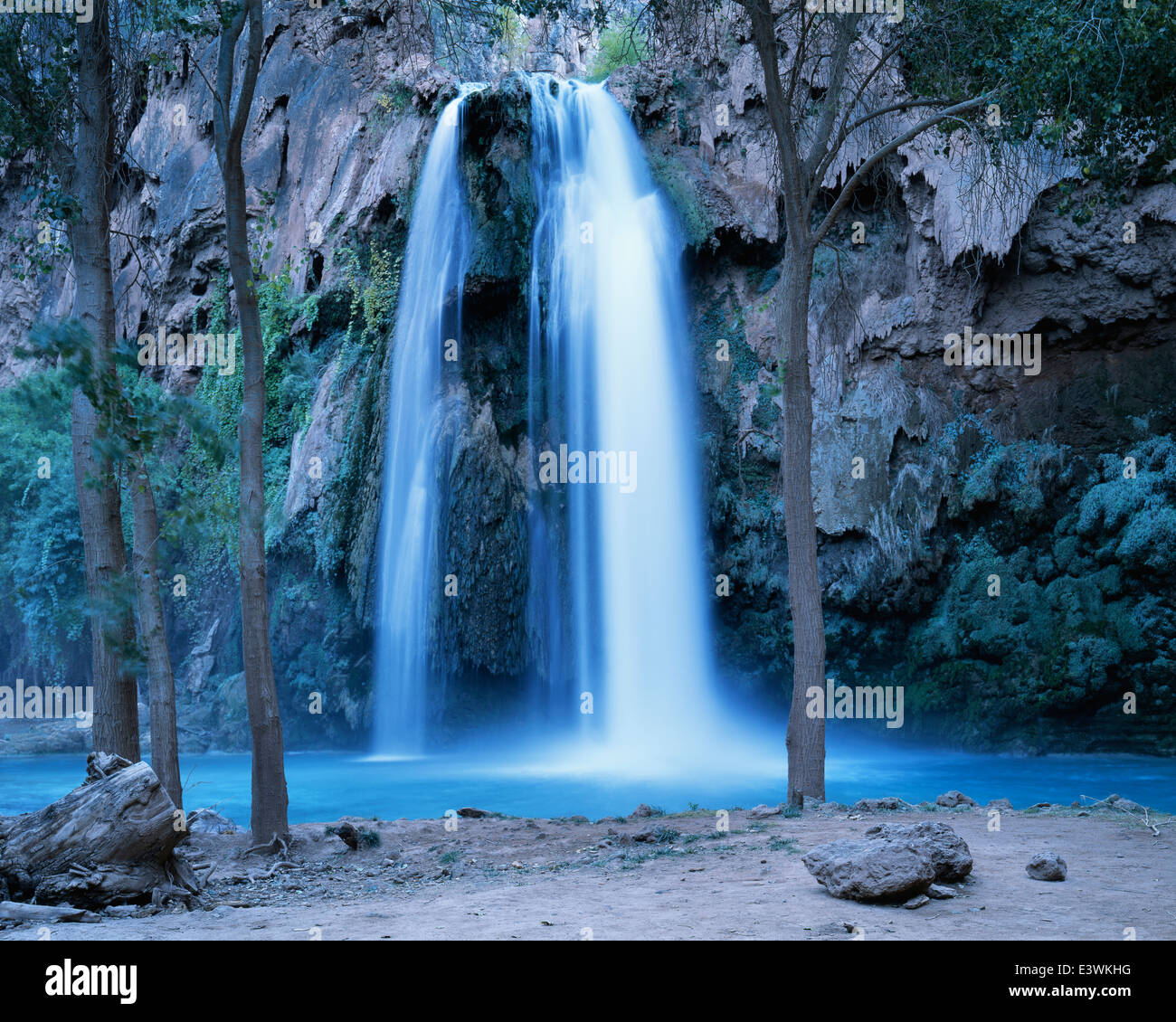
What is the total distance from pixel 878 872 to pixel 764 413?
16326 mm

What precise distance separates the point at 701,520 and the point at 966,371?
20.6ft

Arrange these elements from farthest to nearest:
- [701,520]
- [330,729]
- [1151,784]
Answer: [330,729], [701,520], [1151,784]

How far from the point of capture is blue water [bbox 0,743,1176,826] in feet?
46.4

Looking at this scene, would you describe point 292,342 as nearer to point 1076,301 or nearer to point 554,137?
point 554,137

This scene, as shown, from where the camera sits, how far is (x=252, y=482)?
9250 millimetres

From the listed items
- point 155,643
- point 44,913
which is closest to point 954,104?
point 155,643

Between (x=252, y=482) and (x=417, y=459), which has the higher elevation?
(x=417, y=459)

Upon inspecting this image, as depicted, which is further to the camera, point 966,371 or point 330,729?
point 330,729

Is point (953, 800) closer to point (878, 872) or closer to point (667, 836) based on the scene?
point (667, 836)

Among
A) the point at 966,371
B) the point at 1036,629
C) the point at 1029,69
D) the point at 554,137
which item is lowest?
the point at 1036,629

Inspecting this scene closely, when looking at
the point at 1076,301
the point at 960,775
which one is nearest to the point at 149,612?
the point at 960,775

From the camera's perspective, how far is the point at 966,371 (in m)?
19.7

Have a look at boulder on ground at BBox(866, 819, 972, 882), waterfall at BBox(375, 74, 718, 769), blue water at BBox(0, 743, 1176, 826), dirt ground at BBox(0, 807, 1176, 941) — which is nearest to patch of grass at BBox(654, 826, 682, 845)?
dirt ground at BBox(0, 807, 1176, 941)

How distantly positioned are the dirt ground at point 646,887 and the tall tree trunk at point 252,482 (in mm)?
599
